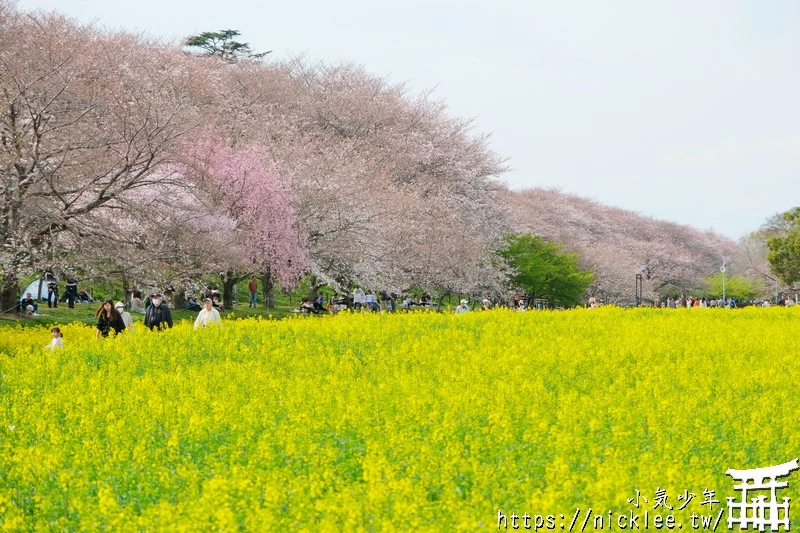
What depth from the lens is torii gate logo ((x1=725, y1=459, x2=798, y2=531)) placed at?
7.06m

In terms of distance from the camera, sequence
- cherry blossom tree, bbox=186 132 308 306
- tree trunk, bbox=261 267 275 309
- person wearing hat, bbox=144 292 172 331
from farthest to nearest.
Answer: tree trunk, bbox=261 267 275 309, cherry blossom tree, bbox=186 132 308 306, person wearing hat, bbox=144 292 172 331

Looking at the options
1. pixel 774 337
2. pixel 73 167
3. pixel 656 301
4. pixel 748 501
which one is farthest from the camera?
pixel 656 301

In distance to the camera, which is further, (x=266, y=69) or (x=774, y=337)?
(x=266, y=69)

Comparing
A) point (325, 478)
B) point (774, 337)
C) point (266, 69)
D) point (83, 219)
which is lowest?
point (325, 478)

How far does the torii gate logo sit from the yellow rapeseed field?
4.1 inches

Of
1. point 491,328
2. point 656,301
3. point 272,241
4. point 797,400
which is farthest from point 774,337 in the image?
point 656,301

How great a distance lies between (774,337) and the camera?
62.4ft

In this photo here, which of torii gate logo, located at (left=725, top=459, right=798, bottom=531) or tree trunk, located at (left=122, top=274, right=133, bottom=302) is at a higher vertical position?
tree trunk, located at (left=122, top=274, right=133, bottom=302)

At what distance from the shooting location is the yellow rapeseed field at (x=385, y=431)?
280 inches

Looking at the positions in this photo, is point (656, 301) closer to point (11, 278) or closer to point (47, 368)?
point (11, 278)

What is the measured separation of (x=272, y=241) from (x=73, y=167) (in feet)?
32.9

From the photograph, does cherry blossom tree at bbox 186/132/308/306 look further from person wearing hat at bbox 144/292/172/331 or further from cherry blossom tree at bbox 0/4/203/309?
person wearing hat at bbox 144/292/172/331

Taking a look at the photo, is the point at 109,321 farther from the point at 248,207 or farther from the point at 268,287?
the point at 268,287

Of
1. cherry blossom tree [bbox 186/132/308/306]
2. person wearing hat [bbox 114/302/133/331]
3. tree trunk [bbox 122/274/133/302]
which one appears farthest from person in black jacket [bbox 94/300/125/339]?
cherry blossom tree [bbox 186/132/308/306]
